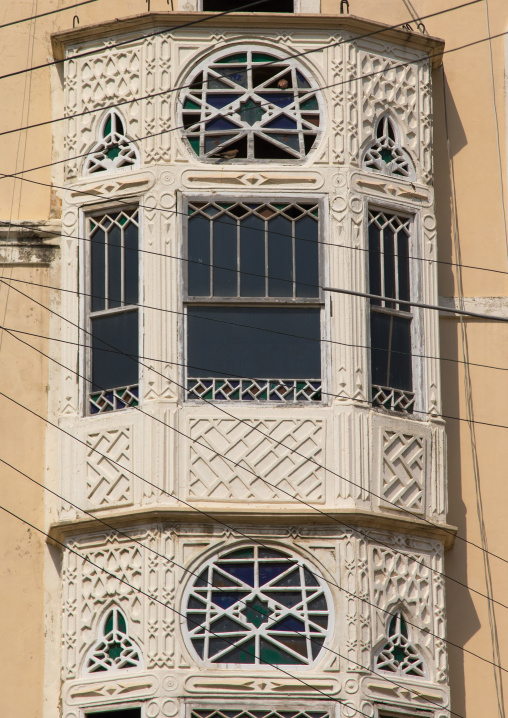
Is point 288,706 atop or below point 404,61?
below

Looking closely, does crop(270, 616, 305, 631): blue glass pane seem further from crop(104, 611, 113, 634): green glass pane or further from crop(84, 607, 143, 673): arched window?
crop(104, 611, 113, 634): green glass pane

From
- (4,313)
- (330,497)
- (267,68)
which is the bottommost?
(330,497)

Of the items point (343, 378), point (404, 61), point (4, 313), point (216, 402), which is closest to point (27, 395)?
point (4, 313)

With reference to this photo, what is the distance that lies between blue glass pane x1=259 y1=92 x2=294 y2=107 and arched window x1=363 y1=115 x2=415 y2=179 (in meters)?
0.98

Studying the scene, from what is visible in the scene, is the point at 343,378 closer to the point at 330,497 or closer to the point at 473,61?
the point at 330,497

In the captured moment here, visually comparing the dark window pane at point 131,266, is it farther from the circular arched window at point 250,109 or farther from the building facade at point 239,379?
the circular arched window at point 250,109

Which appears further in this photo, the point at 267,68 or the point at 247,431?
the point at 267,68

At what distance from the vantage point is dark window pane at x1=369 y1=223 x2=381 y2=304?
56.1ft

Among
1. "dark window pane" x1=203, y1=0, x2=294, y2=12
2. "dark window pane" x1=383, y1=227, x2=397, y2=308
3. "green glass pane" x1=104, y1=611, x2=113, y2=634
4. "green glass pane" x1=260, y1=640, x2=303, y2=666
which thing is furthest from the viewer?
"dark window pane" x1=203, y1=0, x2=294, y2=12

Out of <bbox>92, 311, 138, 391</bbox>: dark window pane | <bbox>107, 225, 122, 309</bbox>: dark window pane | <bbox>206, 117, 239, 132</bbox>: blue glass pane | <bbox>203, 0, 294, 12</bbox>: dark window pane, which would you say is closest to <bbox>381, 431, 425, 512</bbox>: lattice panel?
<bbox>92, 311, 138, 391</bbox>: dark window pane

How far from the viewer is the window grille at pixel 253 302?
54.4 feet

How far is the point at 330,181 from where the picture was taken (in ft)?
56.1

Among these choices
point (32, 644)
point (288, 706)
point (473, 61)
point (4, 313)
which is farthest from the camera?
point (473, 61)

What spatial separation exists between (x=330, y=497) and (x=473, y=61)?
5786 mm
